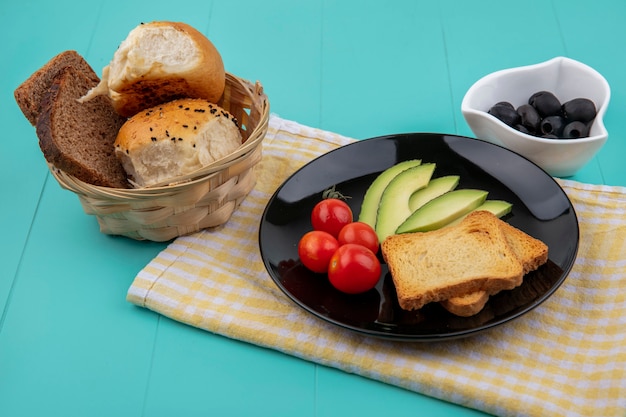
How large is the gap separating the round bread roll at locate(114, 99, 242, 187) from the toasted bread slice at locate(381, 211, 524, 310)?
0.61m

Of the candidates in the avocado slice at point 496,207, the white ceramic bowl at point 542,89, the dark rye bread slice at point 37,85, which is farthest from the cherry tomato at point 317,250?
the dark rye bread slice at point 37,85

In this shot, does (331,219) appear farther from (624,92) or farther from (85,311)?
(624,92)

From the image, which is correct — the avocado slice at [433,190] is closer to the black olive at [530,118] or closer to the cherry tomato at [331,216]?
the cherry tomato at [331,216]

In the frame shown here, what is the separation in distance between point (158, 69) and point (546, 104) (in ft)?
4.28

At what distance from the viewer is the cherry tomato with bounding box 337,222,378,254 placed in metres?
2.17

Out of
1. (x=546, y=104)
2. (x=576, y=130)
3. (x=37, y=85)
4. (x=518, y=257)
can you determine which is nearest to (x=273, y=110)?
(x=37, y=85)

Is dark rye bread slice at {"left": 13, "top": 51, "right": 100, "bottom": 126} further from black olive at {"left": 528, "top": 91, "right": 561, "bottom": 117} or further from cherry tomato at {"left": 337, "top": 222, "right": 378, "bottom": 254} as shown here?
black olive at {"left": 528, "top": 91, "right": 561, "bottom": 117}

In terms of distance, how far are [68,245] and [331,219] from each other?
2.91 ft

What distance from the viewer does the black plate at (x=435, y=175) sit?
1990 millimetres

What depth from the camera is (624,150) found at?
2750 millimetres

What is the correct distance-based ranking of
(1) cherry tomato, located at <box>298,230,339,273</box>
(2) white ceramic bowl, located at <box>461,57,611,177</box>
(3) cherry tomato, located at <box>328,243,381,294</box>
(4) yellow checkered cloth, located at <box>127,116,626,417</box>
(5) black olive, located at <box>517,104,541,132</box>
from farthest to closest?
(5) black olive, located at <box>517,104,541,132</box>, (2) white ceramic bowl, located at <box>461,57,611,177</box>, (1) cherry tomato, located at <box>298,230,339,273</box>, (3) cherry tomato, located at <box>328,243,381,294</box>, (4) yellow checkered cloth, located at <box>127,116,626,417</box>

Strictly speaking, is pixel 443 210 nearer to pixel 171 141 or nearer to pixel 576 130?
pixel 576 130

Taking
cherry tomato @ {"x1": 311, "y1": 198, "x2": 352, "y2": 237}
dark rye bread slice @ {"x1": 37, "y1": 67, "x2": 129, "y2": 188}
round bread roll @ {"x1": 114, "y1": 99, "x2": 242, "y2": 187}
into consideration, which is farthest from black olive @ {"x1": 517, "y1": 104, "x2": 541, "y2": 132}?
dark rye bread slice @ {"x1": 37, "y1": 67, "x2": 129, "y2": 188}

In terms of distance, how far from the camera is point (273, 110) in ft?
9.86
